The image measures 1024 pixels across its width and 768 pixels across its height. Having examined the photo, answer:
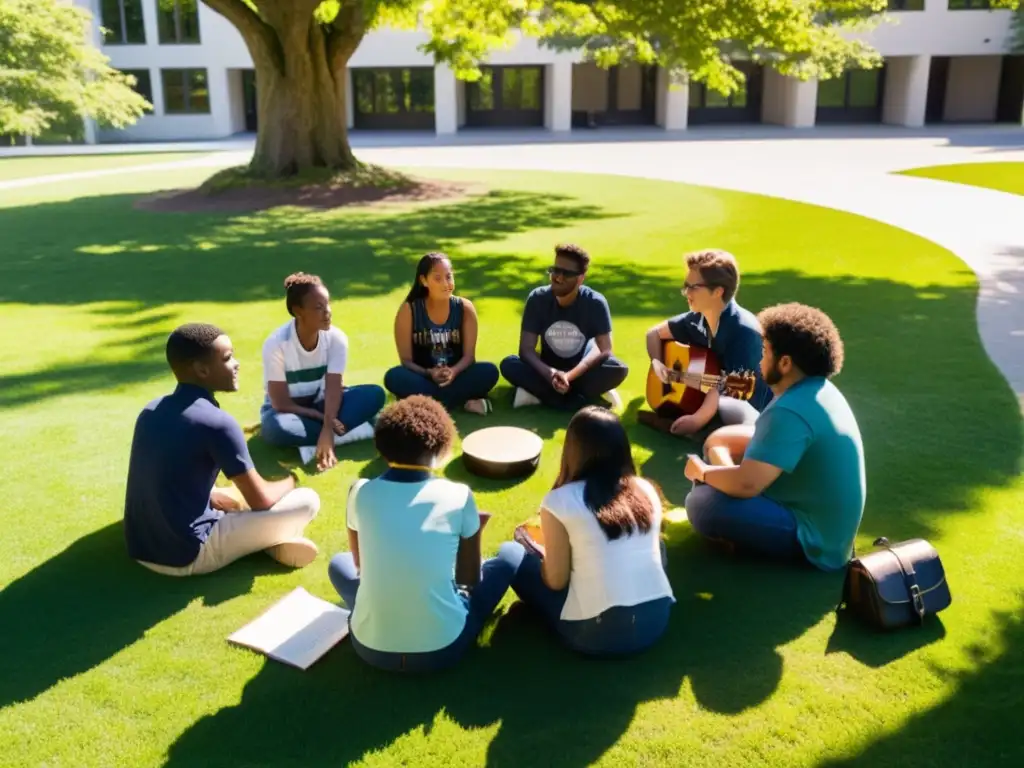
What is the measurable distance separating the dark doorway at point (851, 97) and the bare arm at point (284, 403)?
43025 millimetres

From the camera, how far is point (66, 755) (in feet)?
11.4

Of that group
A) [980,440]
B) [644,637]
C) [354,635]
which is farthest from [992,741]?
[980,440]

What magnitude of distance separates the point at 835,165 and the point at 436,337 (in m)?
21.7

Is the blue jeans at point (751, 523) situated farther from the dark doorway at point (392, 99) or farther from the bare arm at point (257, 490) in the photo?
the dark doorway at point (392, 99)

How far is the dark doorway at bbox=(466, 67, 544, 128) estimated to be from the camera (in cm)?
4391

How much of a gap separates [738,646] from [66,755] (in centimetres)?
285

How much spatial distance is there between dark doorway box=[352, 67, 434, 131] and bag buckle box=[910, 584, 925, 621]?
138 feet

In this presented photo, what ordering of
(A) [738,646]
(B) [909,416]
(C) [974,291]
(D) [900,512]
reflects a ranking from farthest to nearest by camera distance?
(C) [974,291] < (B) [909,416] < (D) [900,512] < (A) [738,646]

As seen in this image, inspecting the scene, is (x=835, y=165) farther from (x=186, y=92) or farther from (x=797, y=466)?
(x=186, y=92)

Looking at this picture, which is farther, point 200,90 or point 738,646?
point 200,90

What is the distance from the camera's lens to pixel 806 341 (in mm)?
4281

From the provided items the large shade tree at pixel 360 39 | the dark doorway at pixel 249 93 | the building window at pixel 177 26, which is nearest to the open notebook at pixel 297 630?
the large shade tree at pixel 360 39

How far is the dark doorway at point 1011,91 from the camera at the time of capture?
140ft

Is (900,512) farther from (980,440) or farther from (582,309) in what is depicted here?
(582,309)
